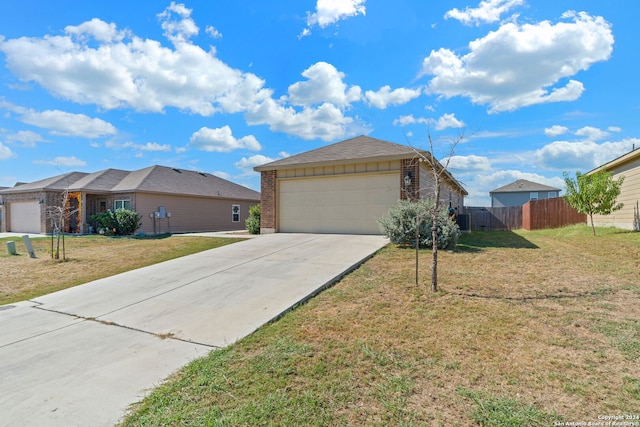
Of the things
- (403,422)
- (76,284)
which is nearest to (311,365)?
(403,422)

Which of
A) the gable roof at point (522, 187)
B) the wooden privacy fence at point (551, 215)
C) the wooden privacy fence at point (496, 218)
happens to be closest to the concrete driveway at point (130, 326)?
the wooden privacy fence at point (551, 215)

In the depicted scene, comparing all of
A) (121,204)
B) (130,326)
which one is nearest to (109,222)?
(121,204)

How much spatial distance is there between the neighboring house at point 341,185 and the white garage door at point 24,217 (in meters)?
16.9

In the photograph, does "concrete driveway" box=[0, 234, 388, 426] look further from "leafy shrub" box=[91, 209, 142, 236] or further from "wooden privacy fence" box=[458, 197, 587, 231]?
"wooden privacy fence" box=[458, 197, 587, 231]

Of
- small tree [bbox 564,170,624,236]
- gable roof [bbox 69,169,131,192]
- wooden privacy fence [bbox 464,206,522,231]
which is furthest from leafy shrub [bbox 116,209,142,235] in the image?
small tree [bbox 564,170,624,236]

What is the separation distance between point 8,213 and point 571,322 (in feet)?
102

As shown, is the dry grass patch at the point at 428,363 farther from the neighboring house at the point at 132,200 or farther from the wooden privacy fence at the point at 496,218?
the neighboring house at the point at 132,200

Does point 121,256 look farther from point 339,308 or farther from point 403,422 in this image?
point 403,422

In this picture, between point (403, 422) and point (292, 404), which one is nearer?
point (403, 422)

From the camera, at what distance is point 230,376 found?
3072 mm

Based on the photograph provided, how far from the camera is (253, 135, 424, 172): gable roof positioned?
11549mm

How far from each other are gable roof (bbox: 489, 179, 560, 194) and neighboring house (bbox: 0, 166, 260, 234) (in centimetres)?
2862

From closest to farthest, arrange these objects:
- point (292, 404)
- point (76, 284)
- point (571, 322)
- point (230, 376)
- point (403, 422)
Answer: point (403, 422) < point (292, 404) < point (230, 376) < point (571, 322) < point (76, 284)

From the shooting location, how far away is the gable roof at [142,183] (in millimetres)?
19797
